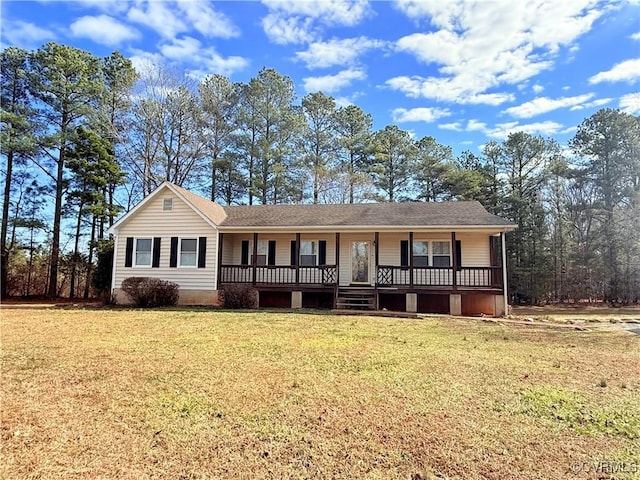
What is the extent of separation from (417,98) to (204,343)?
18127 millimetres

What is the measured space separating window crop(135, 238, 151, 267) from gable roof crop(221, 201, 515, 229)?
344 cm

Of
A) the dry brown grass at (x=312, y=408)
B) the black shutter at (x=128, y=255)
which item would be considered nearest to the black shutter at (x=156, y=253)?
the black shutter at (x=128, y=255)

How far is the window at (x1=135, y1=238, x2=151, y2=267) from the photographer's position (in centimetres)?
1675

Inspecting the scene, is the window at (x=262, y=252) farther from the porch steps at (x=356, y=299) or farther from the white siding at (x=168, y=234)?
the porch steps at (x=356, y=299)

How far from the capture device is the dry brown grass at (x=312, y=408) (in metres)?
3.06

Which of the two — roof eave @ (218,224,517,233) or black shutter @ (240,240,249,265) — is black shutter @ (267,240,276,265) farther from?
roof eave @ (218,224,517,233)

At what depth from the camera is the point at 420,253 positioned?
16.5 metres

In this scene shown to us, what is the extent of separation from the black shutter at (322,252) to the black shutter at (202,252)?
499 centimetres

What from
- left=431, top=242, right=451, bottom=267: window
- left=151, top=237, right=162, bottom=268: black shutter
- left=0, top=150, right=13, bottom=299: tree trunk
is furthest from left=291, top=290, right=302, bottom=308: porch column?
left=0, top=150, right=13, bottom=299: tree trunk

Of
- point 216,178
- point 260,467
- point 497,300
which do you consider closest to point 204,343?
point 260,467

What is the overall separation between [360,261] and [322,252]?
1762 mm

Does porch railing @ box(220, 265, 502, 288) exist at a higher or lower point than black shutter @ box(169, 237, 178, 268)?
lower

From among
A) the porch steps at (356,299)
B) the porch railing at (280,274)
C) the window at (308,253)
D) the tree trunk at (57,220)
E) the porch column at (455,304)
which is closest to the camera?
the porch column at (455,304)

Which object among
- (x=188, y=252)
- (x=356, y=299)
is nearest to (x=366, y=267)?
(x=356, y=299)
